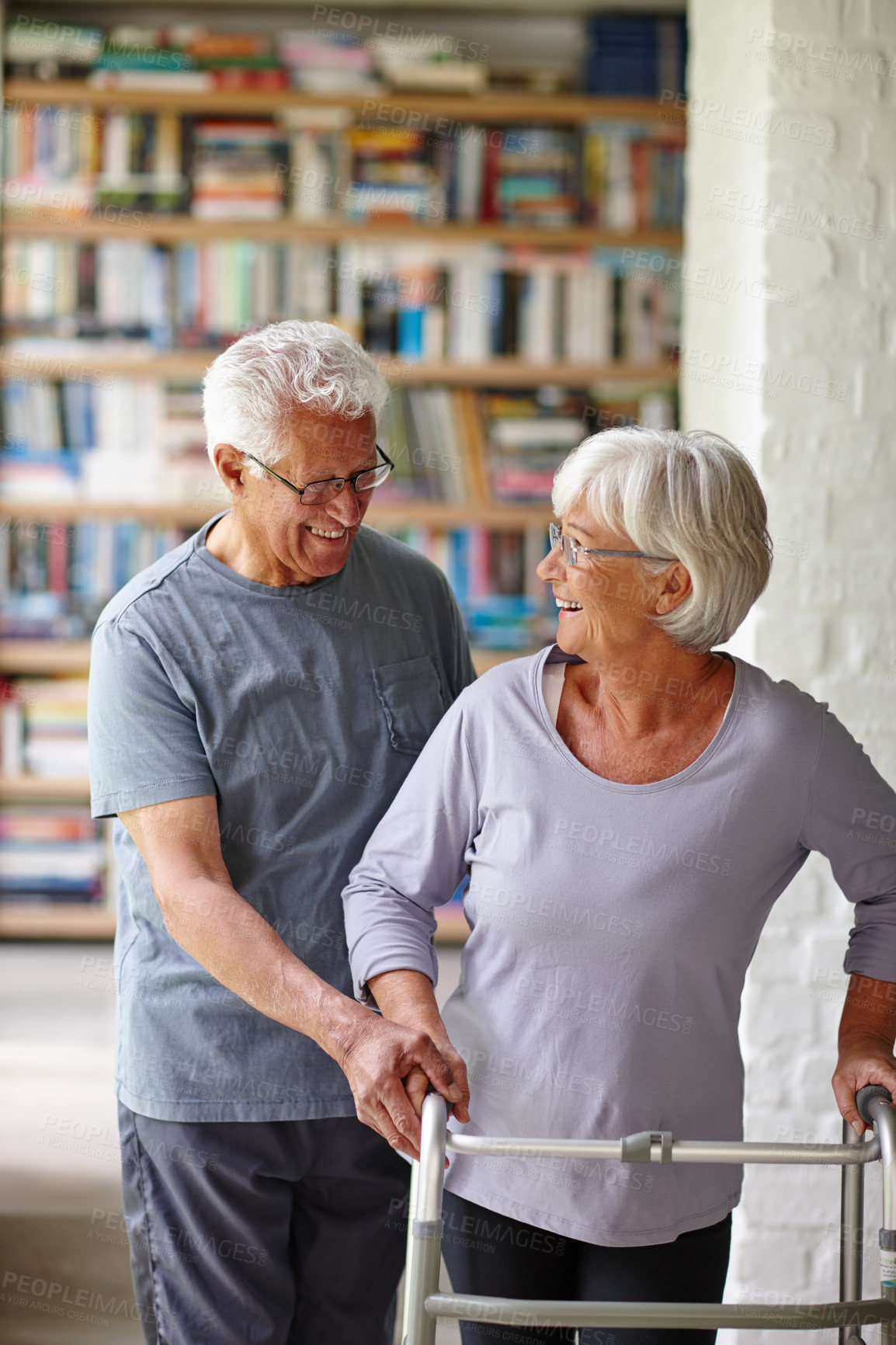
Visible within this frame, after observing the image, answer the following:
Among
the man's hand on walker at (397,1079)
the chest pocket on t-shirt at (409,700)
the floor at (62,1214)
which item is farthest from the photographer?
the floor at (62,1214)

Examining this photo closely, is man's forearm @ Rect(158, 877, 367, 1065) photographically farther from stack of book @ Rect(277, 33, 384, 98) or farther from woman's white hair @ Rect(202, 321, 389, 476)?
stack of book @ Rect(277, 33, 384, 98)

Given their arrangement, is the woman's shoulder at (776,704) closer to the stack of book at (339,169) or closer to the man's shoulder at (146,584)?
the man's shoulder at (146,584)

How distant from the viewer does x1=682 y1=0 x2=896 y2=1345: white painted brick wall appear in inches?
69.9

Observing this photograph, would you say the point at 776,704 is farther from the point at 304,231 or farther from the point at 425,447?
the point at 304,231

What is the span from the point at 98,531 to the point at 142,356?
53 cm

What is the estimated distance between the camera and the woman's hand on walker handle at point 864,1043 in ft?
3.80

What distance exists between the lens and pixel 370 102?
3.49 meters

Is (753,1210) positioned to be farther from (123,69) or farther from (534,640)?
(123,69)

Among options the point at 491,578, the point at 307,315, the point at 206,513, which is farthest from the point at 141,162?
the point at 491,578

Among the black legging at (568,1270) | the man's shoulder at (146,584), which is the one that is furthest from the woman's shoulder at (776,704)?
the man's shoulder at (146,584)

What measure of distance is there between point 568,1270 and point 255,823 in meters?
0.58

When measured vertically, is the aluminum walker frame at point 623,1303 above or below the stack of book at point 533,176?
below

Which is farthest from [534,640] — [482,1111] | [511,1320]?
[511,1320]

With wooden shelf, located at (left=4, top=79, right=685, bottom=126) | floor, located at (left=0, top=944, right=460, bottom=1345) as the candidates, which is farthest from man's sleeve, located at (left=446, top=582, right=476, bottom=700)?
wooden shelf, located at (left=4, top=79, right=685, bottom=126)
